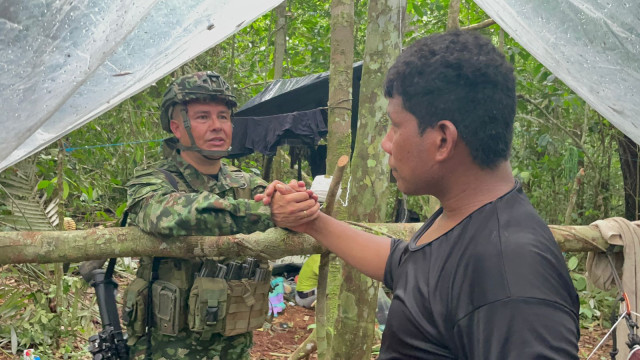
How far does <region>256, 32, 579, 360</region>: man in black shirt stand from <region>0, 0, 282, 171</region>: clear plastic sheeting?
0.93 metres

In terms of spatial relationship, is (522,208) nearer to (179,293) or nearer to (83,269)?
(179,293)

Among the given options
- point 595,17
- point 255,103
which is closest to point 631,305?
Result: point 595,17

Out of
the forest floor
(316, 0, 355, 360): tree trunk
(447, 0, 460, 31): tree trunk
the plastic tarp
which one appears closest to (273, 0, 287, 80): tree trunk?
the plastic tarp

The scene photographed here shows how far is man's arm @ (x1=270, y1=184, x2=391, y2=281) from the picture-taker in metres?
2.06

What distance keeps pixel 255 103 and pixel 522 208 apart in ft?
20.7

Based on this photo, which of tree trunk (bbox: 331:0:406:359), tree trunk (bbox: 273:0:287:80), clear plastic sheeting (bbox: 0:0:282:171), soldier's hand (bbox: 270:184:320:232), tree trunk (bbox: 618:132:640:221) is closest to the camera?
clear plastic sheeting (bbox: 0:0:282:171)

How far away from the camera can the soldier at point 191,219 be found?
242cm

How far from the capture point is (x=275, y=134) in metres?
6.93

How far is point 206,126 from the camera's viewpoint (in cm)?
291

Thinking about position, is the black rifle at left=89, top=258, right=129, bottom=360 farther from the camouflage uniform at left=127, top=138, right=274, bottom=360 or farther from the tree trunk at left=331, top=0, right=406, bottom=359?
the tree trunk at left=331, top=0, right=406, bottom=359

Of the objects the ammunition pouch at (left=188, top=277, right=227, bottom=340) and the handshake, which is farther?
the ammunition pouch at (left=188, top=277, right=227, bottom=340)

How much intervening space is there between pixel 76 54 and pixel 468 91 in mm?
1191

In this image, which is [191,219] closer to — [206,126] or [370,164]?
[206,126]

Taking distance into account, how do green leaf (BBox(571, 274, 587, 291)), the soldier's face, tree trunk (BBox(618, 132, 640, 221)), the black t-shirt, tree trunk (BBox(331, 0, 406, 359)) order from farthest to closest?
1. tree trunk (BBox(618, 132, 640, 221))
2. green leaf (BBox(571, 274, 587, 291))
3. tree trunk (BBox(331, 0, 406, 359))
4. the soldier's face
5. the black t-shirt
